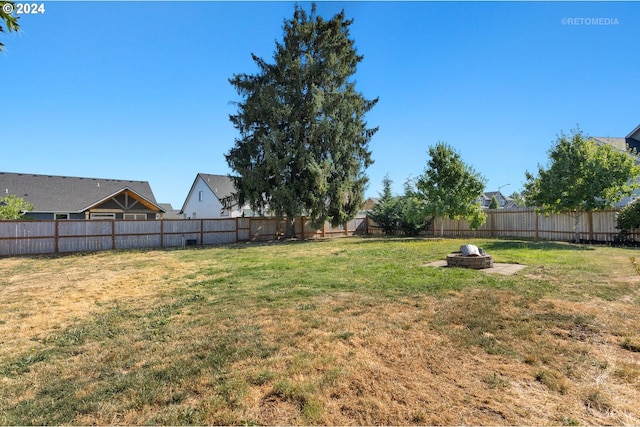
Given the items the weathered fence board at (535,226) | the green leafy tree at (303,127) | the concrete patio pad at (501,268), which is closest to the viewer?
the concrete patio pad at (501,268)

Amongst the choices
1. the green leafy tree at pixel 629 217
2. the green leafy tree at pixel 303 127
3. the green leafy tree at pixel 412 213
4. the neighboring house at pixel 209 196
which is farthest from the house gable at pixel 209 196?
the green leafy tree at pixel 629 217

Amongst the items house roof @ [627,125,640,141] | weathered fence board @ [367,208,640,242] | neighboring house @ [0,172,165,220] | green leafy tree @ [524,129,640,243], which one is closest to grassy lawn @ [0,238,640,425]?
green leafy tree @ [524,129,640,243]

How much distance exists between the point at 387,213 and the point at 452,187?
6.53 metres

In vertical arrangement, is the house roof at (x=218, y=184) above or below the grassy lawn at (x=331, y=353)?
above

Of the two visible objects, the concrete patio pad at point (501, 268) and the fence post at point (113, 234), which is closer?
the concrete patio pad at point (501, 268)

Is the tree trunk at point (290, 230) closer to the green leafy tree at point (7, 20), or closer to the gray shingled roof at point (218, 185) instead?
the gray shingled roof at point (218, 185)

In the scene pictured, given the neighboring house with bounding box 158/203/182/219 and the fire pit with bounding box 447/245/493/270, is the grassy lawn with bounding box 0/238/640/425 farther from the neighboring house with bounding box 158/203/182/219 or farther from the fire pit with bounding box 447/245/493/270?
the neighboring house with bounding box 158/203/182/219

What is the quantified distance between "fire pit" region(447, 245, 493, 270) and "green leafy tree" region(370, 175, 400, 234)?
1562 centimetres

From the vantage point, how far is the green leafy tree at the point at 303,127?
1895cm

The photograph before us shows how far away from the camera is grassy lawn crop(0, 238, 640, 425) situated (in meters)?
2.27

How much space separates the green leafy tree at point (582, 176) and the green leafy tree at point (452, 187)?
10.9ft

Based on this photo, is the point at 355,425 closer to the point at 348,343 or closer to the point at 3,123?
the point at 348,343

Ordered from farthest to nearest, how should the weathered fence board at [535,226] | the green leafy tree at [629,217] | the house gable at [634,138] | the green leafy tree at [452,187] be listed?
the house gable at [634,138], the green leafy tree at [452,187], the weathered fence board at [535,226], the green leafy tree at [629,217]

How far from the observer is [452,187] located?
18312 mm
